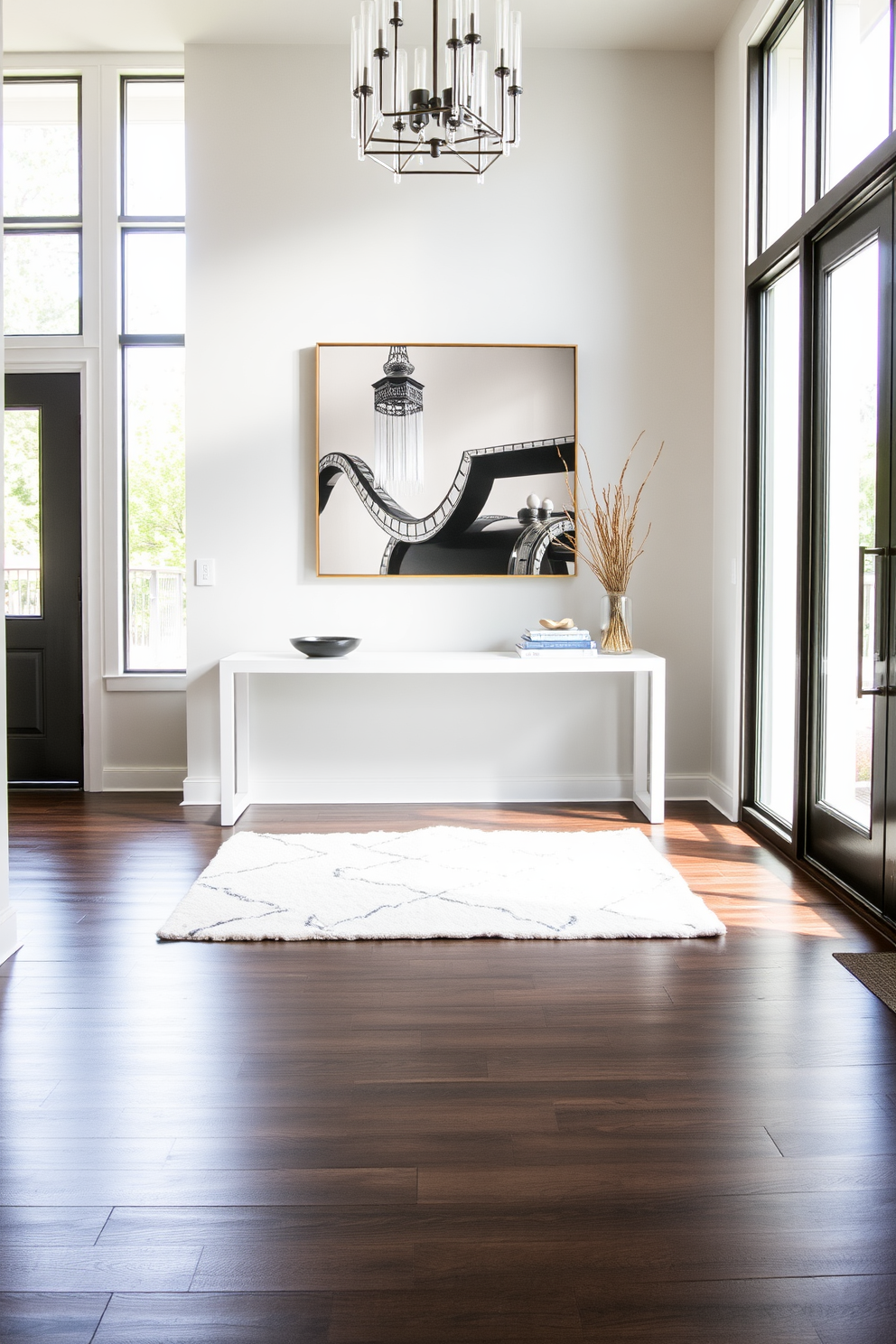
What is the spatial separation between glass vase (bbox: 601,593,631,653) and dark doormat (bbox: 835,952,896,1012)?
1.93 metres

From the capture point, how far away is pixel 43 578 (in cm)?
504

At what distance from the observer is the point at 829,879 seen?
11.0 feet

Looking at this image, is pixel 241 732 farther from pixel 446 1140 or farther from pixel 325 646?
pixel 446 1140

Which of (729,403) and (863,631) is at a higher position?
(729,403)

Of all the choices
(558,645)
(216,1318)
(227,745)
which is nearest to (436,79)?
(558,645)

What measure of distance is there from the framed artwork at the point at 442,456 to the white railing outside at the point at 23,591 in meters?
1.49

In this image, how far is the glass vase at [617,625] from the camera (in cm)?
445

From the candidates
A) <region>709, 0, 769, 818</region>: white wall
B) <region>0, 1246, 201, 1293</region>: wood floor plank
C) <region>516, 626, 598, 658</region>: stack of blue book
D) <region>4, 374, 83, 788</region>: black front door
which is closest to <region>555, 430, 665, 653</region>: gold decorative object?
<region>516, 626, 598, 658</region>: stack of blue book

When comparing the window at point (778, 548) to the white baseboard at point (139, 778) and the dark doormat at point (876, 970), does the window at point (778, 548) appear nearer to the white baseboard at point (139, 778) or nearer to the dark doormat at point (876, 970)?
the dark doormat at point (876, 970)

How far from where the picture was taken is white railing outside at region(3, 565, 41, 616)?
16.6 feet

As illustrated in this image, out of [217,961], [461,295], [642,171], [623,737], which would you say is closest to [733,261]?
[642,171]

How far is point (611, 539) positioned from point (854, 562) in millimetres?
1454

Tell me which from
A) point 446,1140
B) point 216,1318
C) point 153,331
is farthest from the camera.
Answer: point 153,331

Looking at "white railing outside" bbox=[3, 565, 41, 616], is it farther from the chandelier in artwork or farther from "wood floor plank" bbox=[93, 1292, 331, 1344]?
"wood floor plank" bbox=[93, 1292, 331, 1344]
